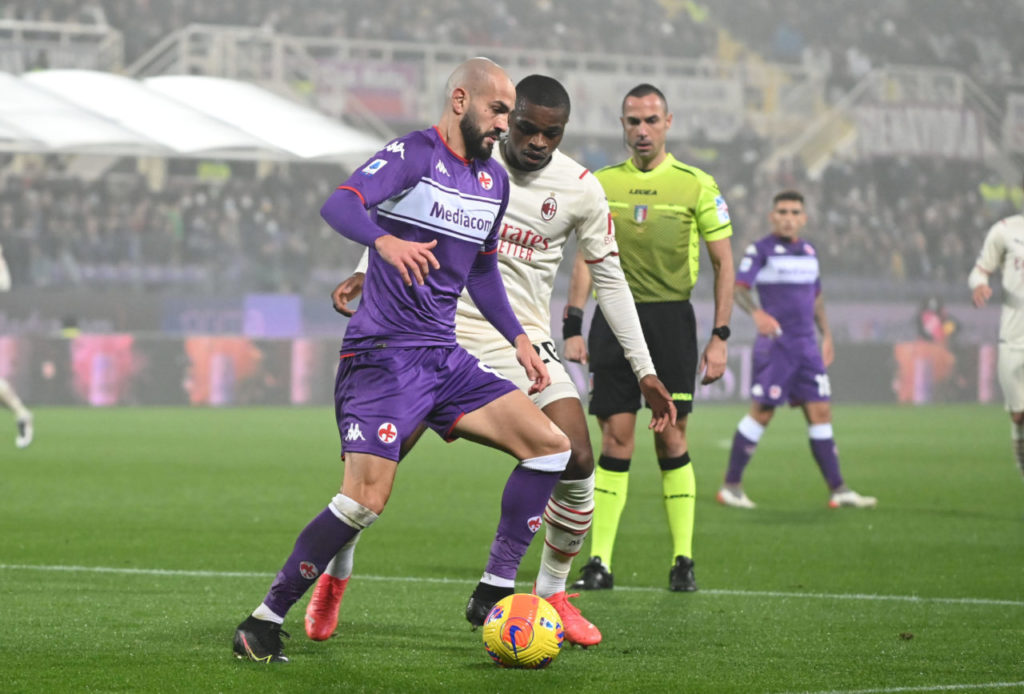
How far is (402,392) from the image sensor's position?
4.45 meters

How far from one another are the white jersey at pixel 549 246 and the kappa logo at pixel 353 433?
1.12 metres

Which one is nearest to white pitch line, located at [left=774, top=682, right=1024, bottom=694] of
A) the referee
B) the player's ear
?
the player's ear

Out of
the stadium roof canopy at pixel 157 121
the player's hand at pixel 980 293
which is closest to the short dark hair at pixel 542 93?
the player's hand at pixel 980 293

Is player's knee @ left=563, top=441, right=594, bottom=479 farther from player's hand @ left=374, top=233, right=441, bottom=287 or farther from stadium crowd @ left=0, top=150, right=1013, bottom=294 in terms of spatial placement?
stadium crowd @ left=0, top=150, right=1013, bottom=294

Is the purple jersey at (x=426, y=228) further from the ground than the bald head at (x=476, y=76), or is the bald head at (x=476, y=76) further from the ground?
the bald head at (x=476, y=76)

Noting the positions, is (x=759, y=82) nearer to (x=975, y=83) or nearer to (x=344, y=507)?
(x=975, y=83)

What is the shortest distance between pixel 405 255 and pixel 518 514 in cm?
116

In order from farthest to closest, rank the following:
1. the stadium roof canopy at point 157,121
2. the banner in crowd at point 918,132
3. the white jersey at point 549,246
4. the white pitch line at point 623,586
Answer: the banner in crowd at point 918,132
the stadium roof canopy at point 157,121
the white pitch line at point 623,586
the white jersey at point 549,246

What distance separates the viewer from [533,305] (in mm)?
5504

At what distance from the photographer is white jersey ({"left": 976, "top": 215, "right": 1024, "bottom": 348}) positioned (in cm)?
932

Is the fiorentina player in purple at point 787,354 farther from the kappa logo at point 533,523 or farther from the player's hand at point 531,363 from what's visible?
the player's hand at point 531,363

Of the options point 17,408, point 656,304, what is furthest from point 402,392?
point 17,408

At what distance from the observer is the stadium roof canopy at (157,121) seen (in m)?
16.9

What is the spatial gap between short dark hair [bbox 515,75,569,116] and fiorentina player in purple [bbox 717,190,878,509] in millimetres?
5241
